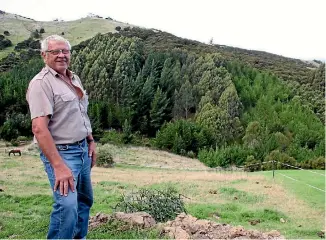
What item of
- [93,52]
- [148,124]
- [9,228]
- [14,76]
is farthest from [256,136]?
[9,228]

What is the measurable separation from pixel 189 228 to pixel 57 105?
2.82 metres

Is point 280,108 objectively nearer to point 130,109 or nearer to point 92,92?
point 130,109

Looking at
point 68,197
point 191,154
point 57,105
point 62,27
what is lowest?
point 191,154

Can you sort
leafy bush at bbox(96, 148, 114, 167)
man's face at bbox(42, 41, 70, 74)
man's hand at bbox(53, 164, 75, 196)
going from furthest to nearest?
leafy bush at bbox(96, 148, 114, 167)
man's face at bbox(42, 41, 70, 74)
man's hand at bbox(53, 164, 75, 196)

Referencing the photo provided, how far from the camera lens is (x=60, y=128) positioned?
3.56 m

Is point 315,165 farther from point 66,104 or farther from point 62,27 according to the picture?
point 62,27

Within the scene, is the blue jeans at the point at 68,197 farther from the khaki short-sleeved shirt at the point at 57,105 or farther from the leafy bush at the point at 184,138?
the leafy bush at the point at 184,138

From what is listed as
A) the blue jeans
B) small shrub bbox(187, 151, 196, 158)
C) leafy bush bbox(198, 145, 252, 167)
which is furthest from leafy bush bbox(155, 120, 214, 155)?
the blue jeans

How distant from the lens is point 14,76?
60125 millimetres

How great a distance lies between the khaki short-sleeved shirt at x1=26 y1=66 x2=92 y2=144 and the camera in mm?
3445

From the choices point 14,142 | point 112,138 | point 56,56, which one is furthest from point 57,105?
point 112,138

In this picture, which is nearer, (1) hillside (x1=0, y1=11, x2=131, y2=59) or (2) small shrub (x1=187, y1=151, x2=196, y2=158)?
(2) small shrub (x1=187, y1=151, x2=196, y2=158)

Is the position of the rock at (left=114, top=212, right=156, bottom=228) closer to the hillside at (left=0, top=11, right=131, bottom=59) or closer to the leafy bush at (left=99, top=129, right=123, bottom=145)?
the leafy bush at (left=99, top=129, right=123, bottom=145)

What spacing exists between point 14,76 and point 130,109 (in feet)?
56.7
